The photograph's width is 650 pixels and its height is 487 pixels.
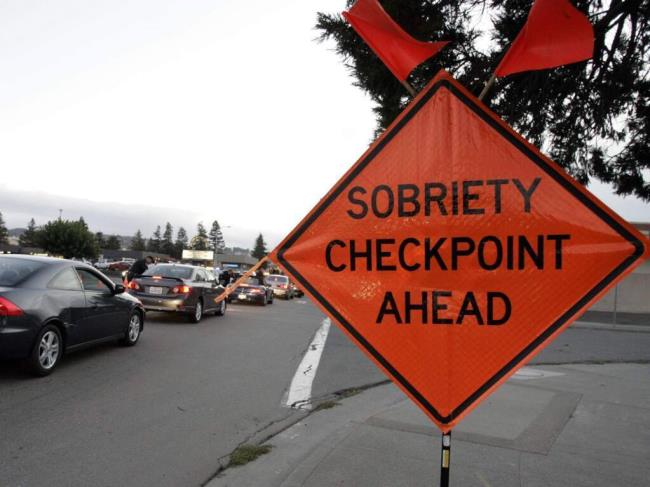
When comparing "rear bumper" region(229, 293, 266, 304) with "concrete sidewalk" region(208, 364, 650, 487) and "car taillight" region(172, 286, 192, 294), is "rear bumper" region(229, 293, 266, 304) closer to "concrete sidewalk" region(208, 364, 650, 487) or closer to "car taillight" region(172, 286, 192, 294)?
"car taillight" region(172, 286, 192, 294)

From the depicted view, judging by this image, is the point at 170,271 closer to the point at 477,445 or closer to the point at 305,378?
the point at 305,378

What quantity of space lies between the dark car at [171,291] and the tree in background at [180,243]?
15467cm

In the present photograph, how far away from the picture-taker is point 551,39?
93.7 inches

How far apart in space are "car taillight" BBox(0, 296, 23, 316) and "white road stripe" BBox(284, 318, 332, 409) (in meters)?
3.35

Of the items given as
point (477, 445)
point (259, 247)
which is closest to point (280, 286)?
point (477, 445)

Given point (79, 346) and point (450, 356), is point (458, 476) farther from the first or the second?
point (79, 346)

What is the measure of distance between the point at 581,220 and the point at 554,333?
53 cm

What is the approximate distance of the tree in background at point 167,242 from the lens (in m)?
167

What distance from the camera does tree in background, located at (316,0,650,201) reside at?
6.27m

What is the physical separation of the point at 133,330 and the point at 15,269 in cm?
283

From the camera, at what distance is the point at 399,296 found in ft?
8.43

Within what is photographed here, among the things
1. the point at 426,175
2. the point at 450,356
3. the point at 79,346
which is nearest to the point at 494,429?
the point at 450,356

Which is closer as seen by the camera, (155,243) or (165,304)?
(165,304)

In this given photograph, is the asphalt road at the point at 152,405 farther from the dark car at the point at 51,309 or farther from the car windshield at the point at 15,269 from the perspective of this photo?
the car windshield at the point at 15,269
